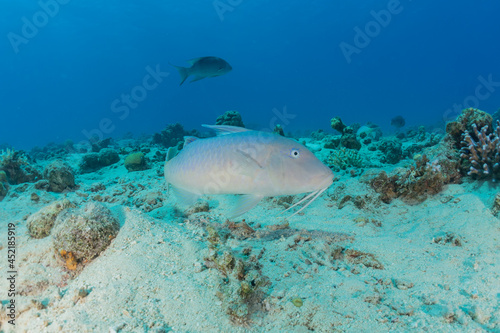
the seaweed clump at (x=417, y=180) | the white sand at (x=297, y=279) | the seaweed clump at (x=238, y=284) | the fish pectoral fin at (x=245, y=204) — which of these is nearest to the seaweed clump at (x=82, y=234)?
the white sand at (x=297, y=279)

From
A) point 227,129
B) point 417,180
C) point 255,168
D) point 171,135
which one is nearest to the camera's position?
point 255,168

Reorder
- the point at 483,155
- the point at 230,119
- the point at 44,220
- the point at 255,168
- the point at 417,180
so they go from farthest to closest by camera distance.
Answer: the point at 230,119 → the point at 417,180 → the point at 483,155 → the point at 44,220 → the point at 255,168

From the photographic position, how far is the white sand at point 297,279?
7.38 ft

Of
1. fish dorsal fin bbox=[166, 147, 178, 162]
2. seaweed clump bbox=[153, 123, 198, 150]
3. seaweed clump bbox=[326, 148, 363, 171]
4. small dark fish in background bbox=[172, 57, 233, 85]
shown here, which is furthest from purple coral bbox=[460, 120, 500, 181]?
seaweed clump bbox=[153, 123, 198, 150]

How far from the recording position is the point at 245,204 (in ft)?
9.20

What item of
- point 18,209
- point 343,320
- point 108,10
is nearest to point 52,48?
point 108,10

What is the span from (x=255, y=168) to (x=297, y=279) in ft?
Result: 4.17

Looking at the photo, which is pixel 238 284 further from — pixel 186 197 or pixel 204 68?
pixel 204 68

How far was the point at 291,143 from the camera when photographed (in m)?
2.81

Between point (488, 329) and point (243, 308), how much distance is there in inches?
75.9

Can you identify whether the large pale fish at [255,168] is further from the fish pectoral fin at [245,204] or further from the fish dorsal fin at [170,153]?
the fish dorsal fin at [170,153]

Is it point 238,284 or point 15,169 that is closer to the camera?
point 238,284

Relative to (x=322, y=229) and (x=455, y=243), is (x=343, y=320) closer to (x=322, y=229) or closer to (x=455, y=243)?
(x=322, y=229)

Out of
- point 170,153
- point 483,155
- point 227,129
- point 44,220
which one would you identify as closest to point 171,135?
point 44,220
